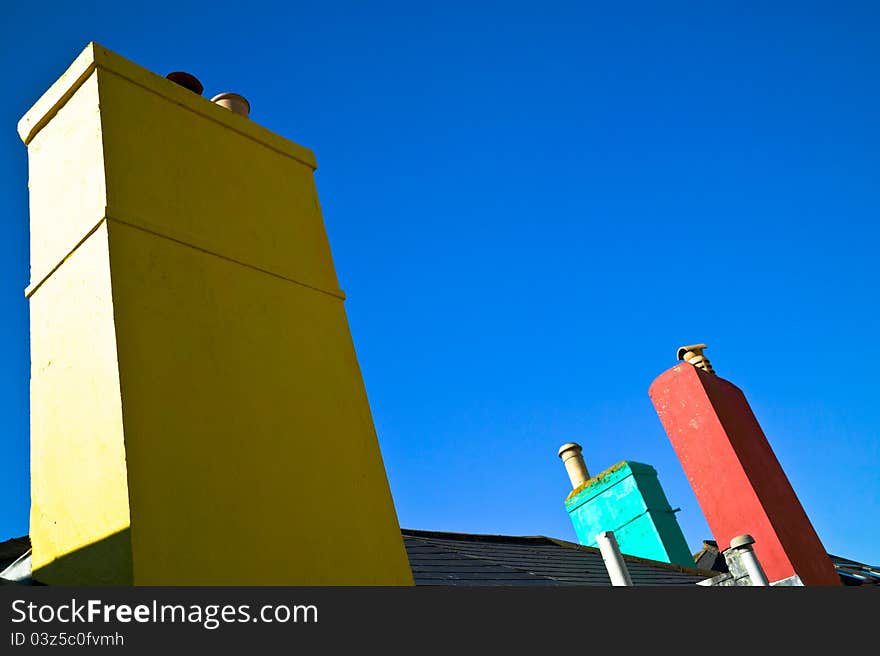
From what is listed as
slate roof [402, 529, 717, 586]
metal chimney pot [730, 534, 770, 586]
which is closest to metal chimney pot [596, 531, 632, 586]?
metal chimney pot [730, 534, 770, 586]

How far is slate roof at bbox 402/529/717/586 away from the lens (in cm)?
588

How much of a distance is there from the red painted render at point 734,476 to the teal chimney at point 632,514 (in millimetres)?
4663

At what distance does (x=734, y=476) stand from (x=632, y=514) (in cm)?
564

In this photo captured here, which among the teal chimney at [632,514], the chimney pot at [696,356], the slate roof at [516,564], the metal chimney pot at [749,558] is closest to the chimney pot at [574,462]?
the teal chimney at [632,514]

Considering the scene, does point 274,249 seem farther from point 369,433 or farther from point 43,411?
point 43,411

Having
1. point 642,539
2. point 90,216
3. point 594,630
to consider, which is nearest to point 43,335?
point 90,216

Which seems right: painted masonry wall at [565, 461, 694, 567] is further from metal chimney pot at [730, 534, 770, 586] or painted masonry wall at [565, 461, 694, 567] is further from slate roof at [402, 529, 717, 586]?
metal chimney pot at [730, 534, 770, 586]

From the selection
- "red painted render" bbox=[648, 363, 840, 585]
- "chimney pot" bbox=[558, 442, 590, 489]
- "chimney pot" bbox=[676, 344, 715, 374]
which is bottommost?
"red painted render" bbox=[648, 363, 840, 585]

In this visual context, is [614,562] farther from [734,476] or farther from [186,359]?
[186,359]

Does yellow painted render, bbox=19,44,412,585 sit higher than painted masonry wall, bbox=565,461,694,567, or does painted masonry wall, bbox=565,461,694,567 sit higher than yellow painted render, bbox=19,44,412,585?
painted masonry wall, bbox=565,461,694,567

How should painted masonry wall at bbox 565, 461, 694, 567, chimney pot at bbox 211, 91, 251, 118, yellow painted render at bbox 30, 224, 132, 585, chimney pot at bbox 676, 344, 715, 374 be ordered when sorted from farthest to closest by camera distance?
painted masonry wall at bbox 565, 461, 694, 567 → chimney pot at bbox 676, 344, 715, 374 → chimney pot at bbox 211, 91, 251, 118 → yellow painted render at bbox 30, 224, 132, 585

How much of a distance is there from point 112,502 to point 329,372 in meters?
1.05

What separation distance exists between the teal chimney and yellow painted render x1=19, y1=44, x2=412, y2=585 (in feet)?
27.9

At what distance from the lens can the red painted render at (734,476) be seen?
5496 mm
